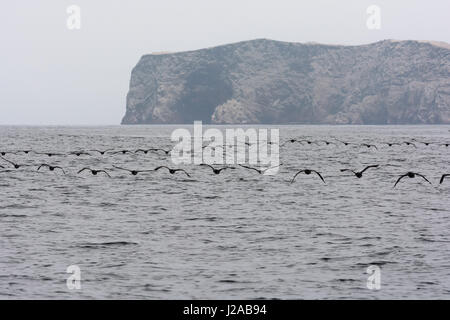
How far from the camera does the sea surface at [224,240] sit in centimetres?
1770

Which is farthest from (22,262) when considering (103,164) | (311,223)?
(103,164)

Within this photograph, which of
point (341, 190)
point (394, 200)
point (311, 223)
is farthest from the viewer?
point (341, 190)

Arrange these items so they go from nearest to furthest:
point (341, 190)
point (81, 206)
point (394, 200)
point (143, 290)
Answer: point (143, 290), point (81, 206), point (394, 200), point (341, 190)

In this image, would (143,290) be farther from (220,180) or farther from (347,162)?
(347,162)

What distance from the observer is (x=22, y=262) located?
20.3 m

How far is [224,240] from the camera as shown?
24.3 meters

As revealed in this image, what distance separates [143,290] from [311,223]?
42.4ft

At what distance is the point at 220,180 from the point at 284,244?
27420 millimetres

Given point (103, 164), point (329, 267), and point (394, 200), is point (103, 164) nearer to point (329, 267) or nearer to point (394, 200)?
point (394, 200)

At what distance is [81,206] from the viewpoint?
3403cm

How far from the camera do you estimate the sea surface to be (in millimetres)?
17703

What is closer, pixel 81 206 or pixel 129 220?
pixel 129 220

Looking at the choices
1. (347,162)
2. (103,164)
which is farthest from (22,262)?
(347,162)
